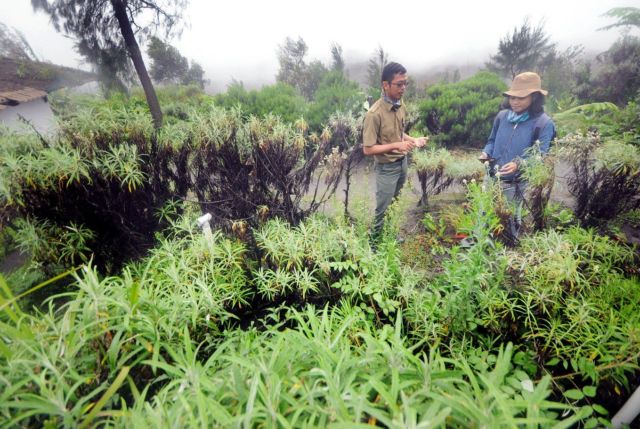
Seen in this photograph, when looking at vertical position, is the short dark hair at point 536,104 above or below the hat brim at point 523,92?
below

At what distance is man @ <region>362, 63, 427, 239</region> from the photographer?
3006 mm

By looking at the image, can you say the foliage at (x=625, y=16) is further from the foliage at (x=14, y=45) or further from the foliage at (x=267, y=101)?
the foliage at (x=14, y=45)

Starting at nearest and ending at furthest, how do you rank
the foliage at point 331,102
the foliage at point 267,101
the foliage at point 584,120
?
the foliage at point 584,120 → the foliage at point 331,102 → the foliage at point 267,101

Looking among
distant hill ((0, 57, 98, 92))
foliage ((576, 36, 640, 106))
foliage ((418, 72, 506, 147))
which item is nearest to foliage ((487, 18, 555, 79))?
foliage ((576, 36, 640, 106))

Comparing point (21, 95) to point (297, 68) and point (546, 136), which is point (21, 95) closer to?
point (546, 136)

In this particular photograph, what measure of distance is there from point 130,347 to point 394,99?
325cm

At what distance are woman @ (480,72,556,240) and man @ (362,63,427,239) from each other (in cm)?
93

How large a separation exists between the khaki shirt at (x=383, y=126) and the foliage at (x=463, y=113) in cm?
538

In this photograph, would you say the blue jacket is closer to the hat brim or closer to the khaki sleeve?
the hat brim

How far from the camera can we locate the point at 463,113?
8.02 meters

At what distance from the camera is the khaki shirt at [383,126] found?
310 centimetres

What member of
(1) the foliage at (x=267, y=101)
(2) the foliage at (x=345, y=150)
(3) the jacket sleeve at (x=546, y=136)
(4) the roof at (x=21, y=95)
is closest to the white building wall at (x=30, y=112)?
(4) the roof at (x=21, y=95)

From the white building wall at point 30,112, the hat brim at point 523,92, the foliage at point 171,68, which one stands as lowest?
the hat brim at point 523,92

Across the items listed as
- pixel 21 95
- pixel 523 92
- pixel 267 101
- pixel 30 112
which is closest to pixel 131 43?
pixel 267 101
